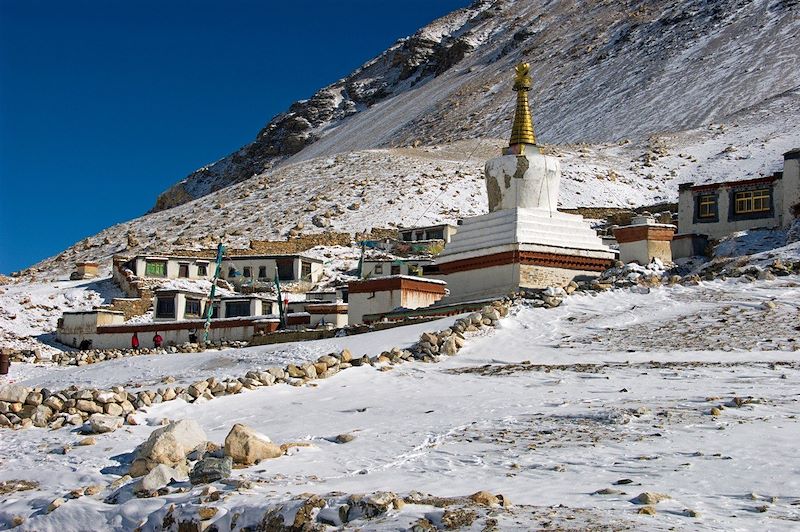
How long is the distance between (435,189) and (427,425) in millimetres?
43547

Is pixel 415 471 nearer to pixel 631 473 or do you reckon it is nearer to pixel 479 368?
pixel 631 473

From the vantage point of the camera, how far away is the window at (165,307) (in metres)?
35.5

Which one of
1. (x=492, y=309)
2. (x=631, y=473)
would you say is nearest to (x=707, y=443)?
(x=631, y=473)

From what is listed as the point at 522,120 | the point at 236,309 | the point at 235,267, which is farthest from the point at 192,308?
the point at 522,120

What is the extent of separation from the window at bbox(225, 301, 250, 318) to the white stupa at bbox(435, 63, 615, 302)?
37.2 feet

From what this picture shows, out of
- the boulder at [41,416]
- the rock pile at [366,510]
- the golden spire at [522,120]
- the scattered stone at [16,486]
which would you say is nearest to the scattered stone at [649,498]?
the rock pile at [366,510]

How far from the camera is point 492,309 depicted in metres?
17.1

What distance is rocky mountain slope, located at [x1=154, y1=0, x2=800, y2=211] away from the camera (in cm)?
7800

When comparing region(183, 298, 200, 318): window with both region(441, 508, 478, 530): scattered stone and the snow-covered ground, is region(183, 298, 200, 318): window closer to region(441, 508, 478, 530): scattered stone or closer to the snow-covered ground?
the snow-covered ground

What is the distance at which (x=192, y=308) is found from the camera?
118 feet

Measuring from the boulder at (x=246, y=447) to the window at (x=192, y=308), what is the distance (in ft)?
88.0

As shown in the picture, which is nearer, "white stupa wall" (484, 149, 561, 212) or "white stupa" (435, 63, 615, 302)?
"white stupa" (435, 63, 615, 302)

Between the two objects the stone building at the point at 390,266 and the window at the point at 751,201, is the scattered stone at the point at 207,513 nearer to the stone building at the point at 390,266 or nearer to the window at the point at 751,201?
the window at the point at 751,201

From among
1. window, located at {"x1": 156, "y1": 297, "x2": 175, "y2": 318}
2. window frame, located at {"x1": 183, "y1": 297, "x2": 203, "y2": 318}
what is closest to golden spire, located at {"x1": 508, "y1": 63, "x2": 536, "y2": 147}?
window frame, located at {"x1": 183, "y1": 297, "x2": 203, "y2": 318}
